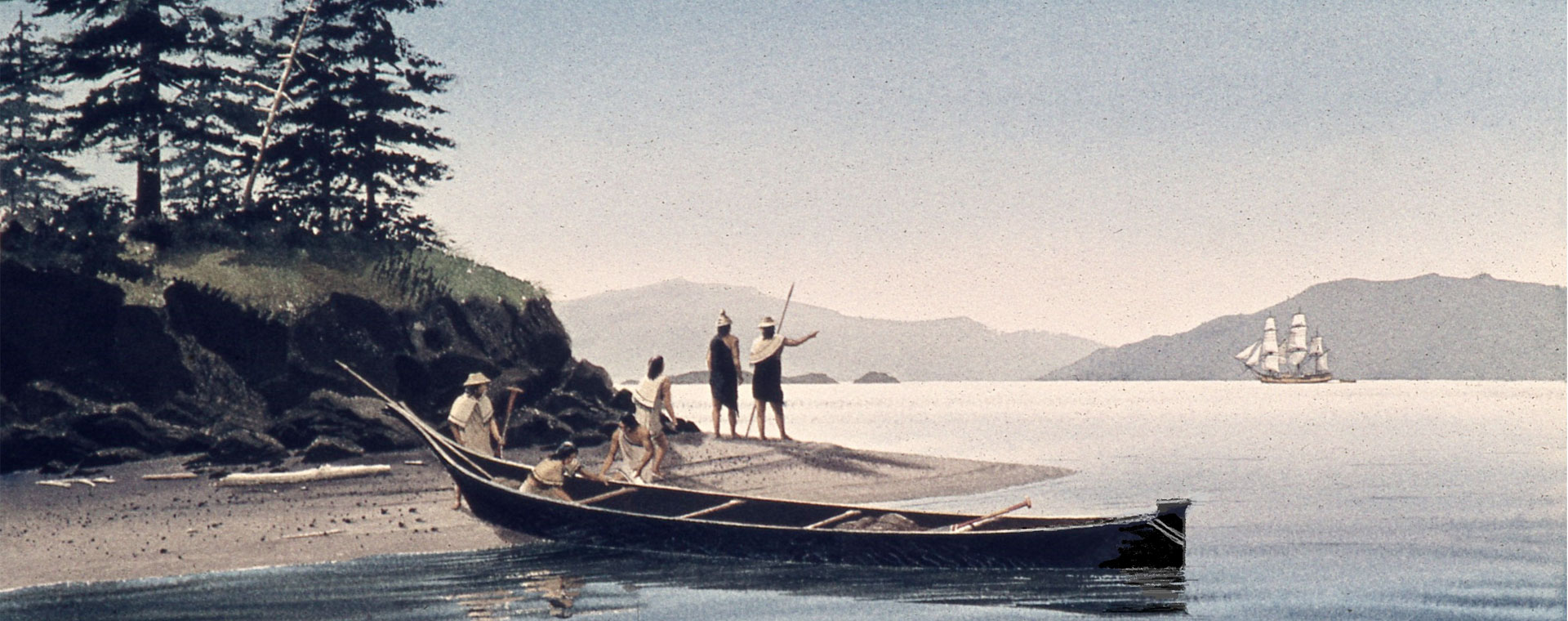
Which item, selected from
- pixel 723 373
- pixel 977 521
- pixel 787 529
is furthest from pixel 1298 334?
pixel 787 529

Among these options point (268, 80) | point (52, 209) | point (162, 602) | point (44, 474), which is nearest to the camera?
point (162, 602)

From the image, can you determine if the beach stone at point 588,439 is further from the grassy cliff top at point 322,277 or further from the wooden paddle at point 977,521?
the wooden paddle at point 977,521

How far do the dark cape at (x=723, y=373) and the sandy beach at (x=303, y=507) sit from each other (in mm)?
962

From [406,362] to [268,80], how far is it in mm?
10563

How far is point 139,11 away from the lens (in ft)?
81.4

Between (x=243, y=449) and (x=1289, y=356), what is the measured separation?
130 m

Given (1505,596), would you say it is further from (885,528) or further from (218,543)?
(218,543)

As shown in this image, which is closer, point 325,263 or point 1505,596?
point 1505,596

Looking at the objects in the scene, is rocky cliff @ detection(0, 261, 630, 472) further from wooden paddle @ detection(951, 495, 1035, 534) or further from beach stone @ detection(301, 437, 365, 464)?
wooden paddle @ detection(951, 495, 1035, 534)

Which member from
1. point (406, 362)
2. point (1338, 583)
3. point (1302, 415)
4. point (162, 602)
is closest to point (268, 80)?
point (406, 362)

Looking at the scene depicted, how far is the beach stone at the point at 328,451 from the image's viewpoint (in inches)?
797

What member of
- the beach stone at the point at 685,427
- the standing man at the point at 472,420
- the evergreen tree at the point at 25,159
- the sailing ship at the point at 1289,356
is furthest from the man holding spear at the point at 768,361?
the sailing ship at the point at 1289,356

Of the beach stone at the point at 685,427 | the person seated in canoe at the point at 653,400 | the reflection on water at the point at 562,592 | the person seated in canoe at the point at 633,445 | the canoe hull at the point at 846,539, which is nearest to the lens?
the reflection on water at the point at 562,592

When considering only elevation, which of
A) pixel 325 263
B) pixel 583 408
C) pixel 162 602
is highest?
pixel 325 263
